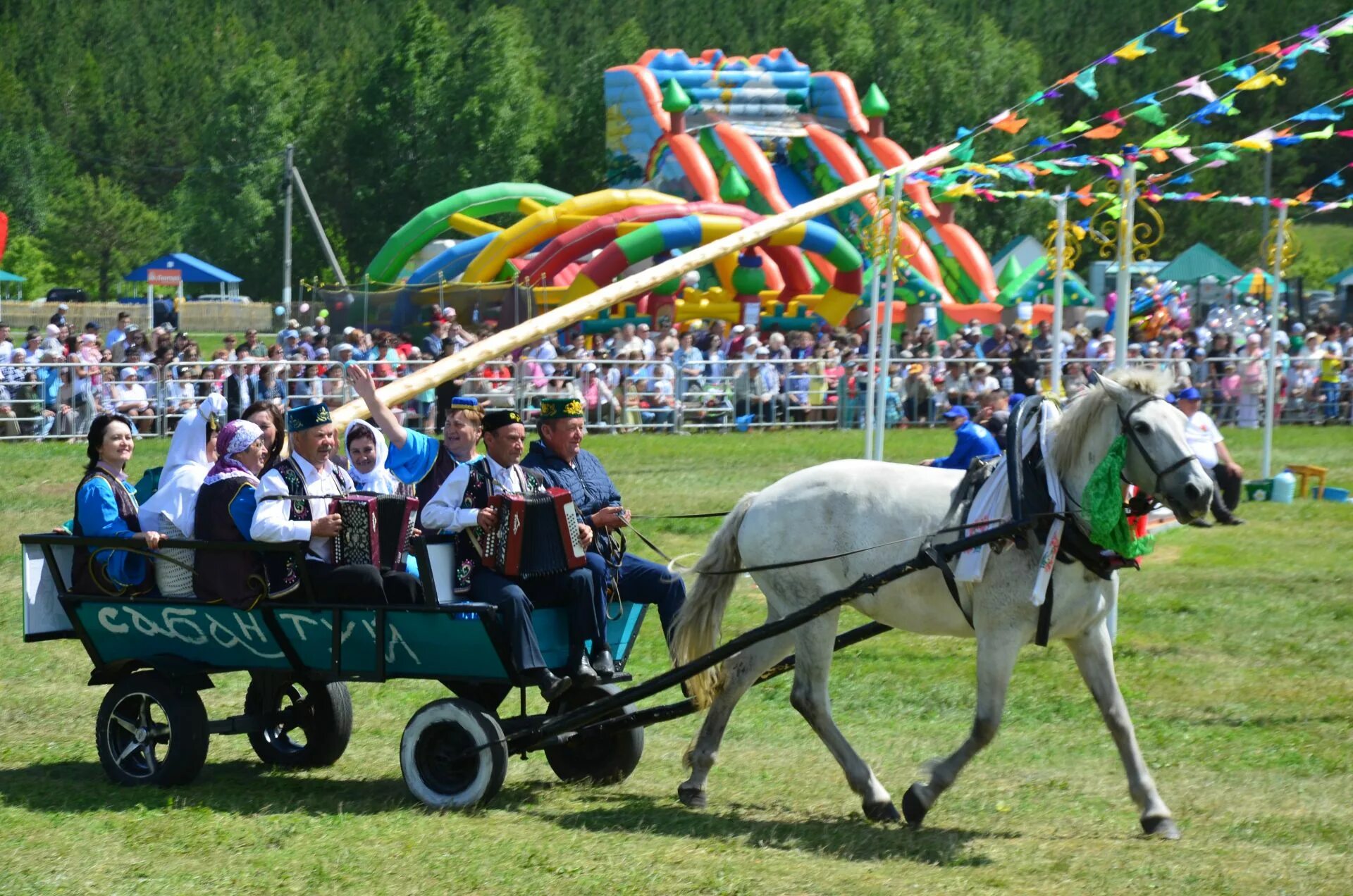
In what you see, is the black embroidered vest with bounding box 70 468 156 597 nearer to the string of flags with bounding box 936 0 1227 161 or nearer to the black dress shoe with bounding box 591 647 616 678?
the black dress shoe with bounding box 591 647 616 678

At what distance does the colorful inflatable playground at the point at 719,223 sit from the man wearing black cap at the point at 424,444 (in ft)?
70.7

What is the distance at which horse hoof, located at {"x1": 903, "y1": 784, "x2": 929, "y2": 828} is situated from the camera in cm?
723

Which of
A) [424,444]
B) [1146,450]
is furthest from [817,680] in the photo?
[424,444]

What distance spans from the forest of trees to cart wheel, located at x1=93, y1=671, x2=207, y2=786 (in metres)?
49.5

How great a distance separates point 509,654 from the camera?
7520 mm

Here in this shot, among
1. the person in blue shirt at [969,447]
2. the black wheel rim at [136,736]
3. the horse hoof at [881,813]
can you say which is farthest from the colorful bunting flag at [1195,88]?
the black wheel rim at [136,736]

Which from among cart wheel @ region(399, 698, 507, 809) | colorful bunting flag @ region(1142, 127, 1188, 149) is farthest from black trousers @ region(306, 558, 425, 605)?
colorful bunting flag @ region(1142, 127, 1188, 149)

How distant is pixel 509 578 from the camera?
303 inches

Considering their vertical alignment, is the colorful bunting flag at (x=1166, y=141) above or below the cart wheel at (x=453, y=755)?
above

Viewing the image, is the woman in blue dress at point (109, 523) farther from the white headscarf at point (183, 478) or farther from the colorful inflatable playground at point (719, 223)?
the colorful inflatable playground at point (719, 223)

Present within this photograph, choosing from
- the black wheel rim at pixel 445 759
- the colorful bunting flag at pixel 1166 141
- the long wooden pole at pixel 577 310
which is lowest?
the black wheel rim at pixel 445 759

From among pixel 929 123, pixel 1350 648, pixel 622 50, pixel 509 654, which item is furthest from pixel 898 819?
pixel 622 50

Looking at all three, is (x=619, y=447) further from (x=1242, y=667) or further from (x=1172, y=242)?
(x=1172, y=242)

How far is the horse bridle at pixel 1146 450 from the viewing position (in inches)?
270
